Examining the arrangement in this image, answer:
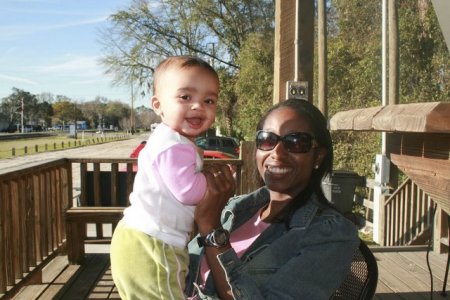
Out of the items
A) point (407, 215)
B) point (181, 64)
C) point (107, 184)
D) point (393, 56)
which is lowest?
point (407, 215)

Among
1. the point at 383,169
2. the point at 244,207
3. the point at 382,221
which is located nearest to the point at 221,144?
the point at 383,169

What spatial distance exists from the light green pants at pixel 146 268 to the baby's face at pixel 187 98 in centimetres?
42

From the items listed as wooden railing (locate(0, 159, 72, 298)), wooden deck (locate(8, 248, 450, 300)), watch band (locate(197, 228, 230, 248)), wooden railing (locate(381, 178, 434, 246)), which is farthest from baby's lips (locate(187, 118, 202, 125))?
wooden railing (locate(381, 178, 434, 246))

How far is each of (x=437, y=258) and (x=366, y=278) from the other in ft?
12.6

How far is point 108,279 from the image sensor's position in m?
4.41

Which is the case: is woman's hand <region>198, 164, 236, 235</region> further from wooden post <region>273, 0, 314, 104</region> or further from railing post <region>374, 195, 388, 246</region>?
railing post <region>374, 195, 388, 246</region>

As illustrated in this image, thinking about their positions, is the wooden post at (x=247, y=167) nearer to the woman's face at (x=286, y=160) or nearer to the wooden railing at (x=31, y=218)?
the wooden railing at (x=31, y=218)

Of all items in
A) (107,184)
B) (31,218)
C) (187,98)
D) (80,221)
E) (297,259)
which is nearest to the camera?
(297,259)

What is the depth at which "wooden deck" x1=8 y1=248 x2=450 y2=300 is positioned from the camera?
4.01 metres

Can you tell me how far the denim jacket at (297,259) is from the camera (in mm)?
1573

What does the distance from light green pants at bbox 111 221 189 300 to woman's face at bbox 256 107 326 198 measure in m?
0.47

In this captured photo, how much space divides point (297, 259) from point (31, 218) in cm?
315

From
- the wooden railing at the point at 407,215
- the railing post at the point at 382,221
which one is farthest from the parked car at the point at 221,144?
the wooden railing at the point at 407,215

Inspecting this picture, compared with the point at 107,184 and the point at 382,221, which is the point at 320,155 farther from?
the point at 382,221
